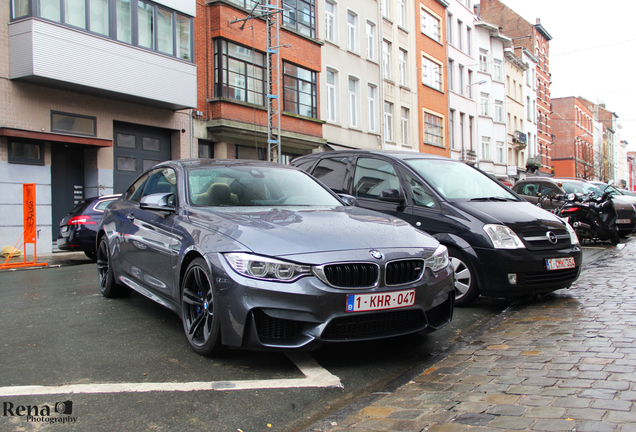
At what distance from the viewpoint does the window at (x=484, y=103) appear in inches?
1783

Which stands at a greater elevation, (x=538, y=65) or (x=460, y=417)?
(x=538, y=65)

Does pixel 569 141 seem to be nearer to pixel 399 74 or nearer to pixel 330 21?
pixel 399 74

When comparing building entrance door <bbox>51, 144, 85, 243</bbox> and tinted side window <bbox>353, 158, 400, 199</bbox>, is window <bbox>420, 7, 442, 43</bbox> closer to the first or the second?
building entrance door <bbox>51, 144, 85, 243</bbox>

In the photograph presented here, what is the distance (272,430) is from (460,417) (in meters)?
0.97

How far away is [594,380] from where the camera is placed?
3490mm

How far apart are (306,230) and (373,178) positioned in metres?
3.23

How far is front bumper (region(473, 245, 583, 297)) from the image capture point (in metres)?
5.78

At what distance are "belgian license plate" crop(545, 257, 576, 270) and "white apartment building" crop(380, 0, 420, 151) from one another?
2451cm

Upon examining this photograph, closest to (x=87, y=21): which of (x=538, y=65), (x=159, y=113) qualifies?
(x=159, y=113)

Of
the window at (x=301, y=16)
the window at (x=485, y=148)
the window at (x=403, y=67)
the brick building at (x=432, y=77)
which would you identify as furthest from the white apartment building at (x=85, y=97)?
the window at (x=485, y=148)

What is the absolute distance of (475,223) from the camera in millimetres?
5992

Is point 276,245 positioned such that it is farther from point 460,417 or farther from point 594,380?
point 594,380

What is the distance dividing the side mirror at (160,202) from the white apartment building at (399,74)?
2579 centimetres

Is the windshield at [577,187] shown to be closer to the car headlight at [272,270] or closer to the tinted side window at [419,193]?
the tinted side window at [419,193]
